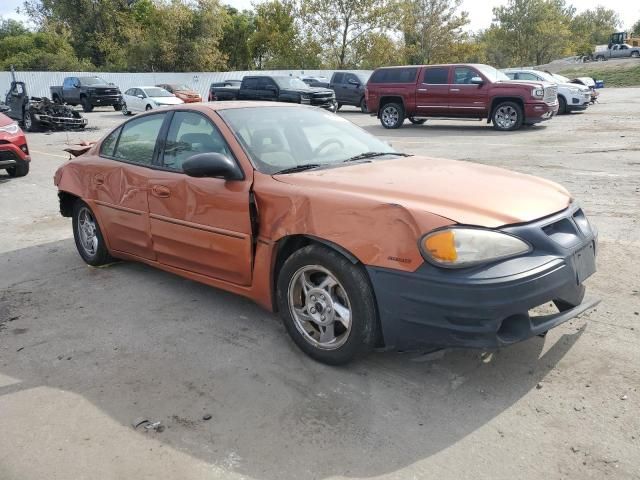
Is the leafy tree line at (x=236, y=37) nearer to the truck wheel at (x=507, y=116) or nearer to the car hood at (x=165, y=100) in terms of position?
the car hood at (x=165, y=100)

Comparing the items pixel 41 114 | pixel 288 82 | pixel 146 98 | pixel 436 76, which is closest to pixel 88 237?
pixel 436 76

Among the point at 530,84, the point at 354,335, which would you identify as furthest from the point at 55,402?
the point at 530,84

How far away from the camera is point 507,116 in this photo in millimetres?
16281

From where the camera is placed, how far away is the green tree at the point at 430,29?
162ft

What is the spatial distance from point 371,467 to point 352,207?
1332mm

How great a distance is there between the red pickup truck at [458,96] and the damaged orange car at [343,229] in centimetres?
1265

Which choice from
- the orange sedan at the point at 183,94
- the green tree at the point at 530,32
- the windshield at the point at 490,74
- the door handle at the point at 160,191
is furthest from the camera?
the green tree at the point at 530,32

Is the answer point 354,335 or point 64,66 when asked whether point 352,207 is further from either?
point 64,66

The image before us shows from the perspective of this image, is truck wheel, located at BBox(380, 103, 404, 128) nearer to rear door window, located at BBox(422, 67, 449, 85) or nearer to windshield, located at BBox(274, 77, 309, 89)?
rear door window, located at BBox(422, 67, 449, 85)

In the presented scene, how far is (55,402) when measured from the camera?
10.4 ft

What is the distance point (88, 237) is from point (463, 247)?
4.04 meters

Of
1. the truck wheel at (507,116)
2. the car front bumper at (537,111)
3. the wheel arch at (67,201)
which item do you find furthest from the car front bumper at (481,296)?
the truck wheel at (507,116)

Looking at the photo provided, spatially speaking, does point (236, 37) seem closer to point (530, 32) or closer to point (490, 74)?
point (530, 32)

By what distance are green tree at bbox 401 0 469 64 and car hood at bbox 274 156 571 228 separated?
48444mm
